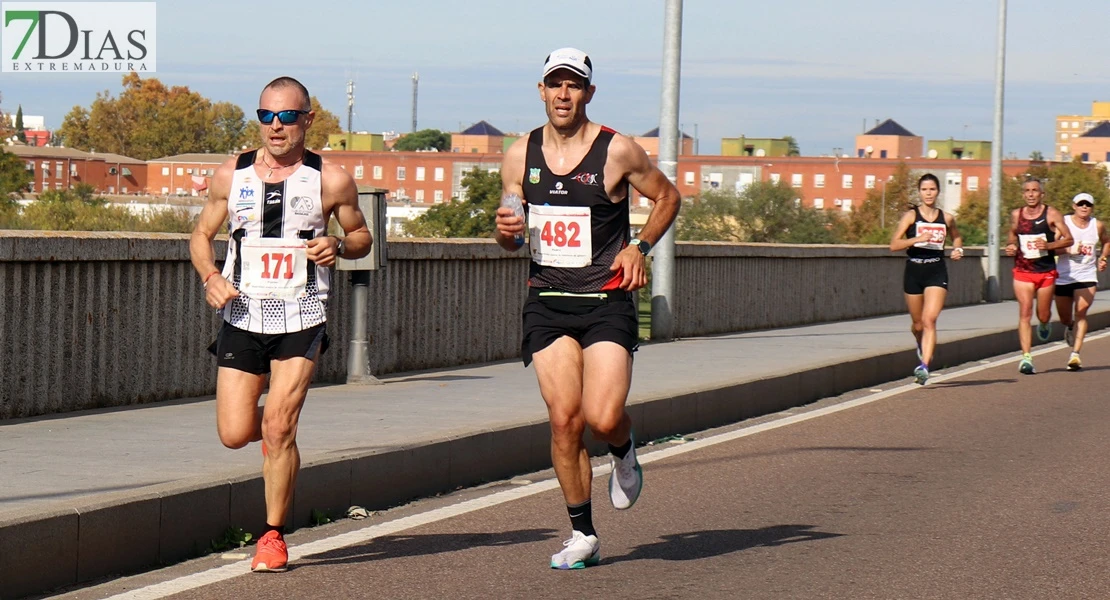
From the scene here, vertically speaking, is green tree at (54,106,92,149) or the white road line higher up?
green tree at (54,106,92,149)

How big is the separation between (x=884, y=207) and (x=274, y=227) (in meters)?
126

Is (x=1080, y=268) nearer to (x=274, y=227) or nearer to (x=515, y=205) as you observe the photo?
(x=515, y=205)

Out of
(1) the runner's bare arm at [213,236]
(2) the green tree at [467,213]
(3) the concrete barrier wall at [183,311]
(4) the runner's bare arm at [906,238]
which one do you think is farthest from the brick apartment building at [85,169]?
(1) the runner's bare arm at [213,236]

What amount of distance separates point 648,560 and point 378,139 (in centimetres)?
16964

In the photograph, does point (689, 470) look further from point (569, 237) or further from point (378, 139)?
point (378, 139)

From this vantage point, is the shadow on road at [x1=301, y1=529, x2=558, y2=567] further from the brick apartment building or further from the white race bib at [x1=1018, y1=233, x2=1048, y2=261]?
the brick apartment building

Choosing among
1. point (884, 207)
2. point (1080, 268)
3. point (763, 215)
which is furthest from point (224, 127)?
point (1080, 268)

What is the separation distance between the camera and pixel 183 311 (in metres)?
11.6

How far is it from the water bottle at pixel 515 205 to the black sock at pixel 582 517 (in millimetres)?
1145

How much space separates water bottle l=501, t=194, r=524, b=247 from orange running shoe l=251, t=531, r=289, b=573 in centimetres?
152

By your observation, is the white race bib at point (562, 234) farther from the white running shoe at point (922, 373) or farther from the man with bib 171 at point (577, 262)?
the white running shoe at point (922, 373)

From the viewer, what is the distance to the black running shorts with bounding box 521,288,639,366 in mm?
6941

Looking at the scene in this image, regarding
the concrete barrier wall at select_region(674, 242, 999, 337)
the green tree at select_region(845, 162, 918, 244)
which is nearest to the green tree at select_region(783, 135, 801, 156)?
the green tree at select_region(845, 162, 918, 244)

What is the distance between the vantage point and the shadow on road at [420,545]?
7.19 m
